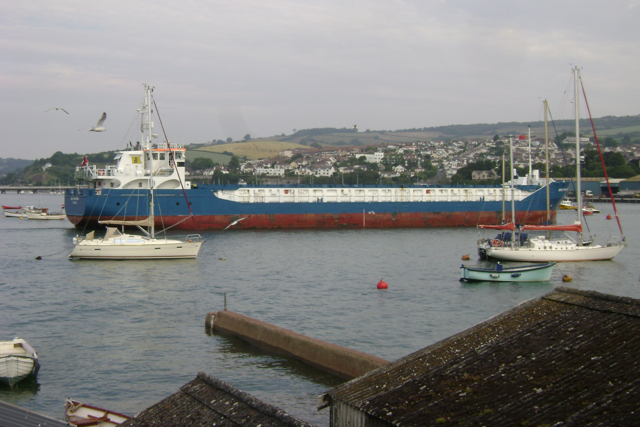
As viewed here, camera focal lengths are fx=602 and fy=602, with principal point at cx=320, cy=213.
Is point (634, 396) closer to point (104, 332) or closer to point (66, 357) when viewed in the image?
point (66, 357)

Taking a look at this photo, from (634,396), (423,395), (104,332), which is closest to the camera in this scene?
(634,396)

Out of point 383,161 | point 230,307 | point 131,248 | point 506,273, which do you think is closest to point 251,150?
point 383,161

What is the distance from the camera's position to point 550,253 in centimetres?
2627

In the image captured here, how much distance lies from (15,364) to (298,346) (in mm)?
5391

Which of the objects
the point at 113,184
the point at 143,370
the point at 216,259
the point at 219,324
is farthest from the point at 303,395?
the point at 113,184

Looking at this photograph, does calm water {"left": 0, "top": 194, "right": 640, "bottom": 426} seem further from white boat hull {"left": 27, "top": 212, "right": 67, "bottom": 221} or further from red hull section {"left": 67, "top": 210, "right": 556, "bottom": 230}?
white boat hull {"left": 27, "top": 212, "right": 67, "bottom": 221}

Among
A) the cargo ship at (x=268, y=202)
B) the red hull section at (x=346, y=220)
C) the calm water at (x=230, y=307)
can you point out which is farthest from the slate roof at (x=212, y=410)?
the red hull section at (x=346, y=220)

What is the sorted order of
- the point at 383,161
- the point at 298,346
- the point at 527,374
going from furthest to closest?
the point at 383,161 < the point at 298,346 < the point at 527,374

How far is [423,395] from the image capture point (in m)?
5.70

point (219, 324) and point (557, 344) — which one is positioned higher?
point (557, 344)

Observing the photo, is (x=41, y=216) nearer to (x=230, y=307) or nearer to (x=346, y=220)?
(x=346, y=220)

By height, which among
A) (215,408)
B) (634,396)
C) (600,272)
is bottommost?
(600,272)

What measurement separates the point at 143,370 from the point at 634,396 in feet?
31.3

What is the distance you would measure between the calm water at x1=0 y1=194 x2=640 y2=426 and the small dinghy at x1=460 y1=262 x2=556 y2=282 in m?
0.43
